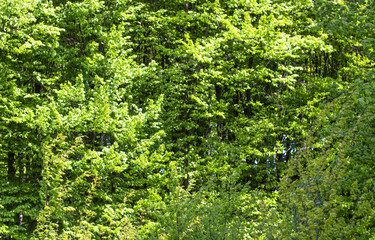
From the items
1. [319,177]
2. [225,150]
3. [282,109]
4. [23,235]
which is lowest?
[23,235]

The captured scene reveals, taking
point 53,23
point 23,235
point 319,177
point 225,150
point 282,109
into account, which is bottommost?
point 23,235

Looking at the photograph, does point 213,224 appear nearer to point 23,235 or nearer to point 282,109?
point 23,235

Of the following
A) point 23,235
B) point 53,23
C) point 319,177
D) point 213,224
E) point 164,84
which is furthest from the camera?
point 164,84

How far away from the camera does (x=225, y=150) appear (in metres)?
12.9

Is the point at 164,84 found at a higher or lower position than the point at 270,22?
lower

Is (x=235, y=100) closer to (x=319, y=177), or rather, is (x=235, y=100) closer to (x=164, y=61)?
(x=164, y=61)

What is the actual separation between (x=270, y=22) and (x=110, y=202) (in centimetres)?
862

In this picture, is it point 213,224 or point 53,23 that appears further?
point 53,23

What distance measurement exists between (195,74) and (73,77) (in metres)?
4.20

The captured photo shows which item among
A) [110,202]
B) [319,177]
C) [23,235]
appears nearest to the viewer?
[319,177]

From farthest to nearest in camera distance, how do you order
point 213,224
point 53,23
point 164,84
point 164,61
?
point 164,61 < point 164,84 < point 53,23 < point 213,224

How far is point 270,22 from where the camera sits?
46.5ft

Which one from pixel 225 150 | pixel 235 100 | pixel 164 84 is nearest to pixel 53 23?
pixel 164 84

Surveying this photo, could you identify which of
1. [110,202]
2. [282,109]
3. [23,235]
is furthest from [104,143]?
[282,109]
